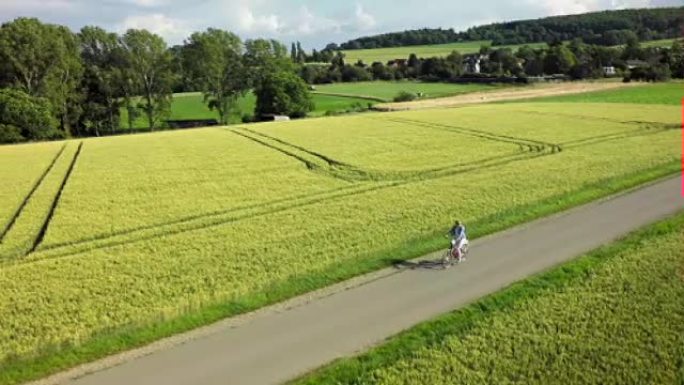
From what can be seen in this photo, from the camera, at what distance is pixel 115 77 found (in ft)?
273

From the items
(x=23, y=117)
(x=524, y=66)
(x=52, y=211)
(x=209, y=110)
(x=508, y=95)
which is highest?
(x=524, y=66)

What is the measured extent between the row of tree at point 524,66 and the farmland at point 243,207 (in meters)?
93.5

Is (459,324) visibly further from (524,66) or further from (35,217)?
(524,66)

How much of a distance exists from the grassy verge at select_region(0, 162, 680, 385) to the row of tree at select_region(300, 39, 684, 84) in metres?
112

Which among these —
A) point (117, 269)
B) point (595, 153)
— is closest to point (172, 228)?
point (117, 269)

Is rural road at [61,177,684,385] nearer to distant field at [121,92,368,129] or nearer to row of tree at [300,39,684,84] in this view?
distant field at [121,92,368,129]

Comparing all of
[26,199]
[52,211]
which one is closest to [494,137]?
[52,211]

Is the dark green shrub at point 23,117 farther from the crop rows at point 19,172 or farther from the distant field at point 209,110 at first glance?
the distant field at point 209,110

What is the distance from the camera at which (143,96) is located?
8762 cm

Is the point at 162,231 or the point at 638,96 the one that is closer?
the point at 162,231

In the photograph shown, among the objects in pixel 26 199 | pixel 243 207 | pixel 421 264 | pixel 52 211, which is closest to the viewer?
pixel 421 264

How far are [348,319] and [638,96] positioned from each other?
285 feet

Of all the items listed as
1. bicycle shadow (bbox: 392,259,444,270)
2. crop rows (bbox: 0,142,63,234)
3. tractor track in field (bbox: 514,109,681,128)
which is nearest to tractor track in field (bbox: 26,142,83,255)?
crop rows (bbox: 0,142,63,234)

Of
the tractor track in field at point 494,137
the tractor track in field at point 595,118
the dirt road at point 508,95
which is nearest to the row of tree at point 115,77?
the dirt road at point 508,95
